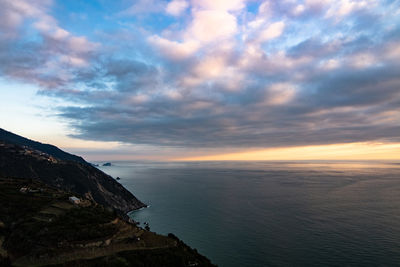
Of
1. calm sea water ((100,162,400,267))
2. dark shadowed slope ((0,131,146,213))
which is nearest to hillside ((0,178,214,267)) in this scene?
calm sea water ((100,162,400,267))

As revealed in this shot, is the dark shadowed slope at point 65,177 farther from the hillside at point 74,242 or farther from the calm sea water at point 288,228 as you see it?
the hillside at point 74,242

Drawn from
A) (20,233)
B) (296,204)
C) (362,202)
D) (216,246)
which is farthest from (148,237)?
(362,202)

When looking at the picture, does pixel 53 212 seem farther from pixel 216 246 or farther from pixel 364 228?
pixel 364 228

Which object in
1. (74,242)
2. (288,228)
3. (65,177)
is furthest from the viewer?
(65,177)

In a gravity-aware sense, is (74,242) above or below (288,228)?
above

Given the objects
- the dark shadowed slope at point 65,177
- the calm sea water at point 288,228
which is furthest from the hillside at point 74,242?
the dark shadowed slope at point 65,177

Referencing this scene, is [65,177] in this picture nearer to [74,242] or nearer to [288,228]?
[74,242]

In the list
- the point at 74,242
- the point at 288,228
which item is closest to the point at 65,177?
the point at 74,242

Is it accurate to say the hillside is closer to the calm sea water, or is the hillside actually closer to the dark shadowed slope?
the calm sea water

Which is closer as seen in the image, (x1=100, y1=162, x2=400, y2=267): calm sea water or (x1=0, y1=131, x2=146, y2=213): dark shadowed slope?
(x1=100, y1=162, x2=400, y2=267): calm sea water

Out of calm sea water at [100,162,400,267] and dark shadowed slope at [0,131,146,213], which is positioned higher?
dark shadowed slope at [0,131,146,213]

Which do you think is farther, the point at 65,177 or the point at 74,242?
the point at 65,177

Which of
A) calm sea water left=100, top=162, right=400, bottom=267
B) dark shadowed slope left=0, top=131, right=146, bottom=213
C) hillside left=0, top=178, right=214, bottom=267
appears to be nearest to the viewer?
hillside left=0, top=178, right=214, bottom=267
